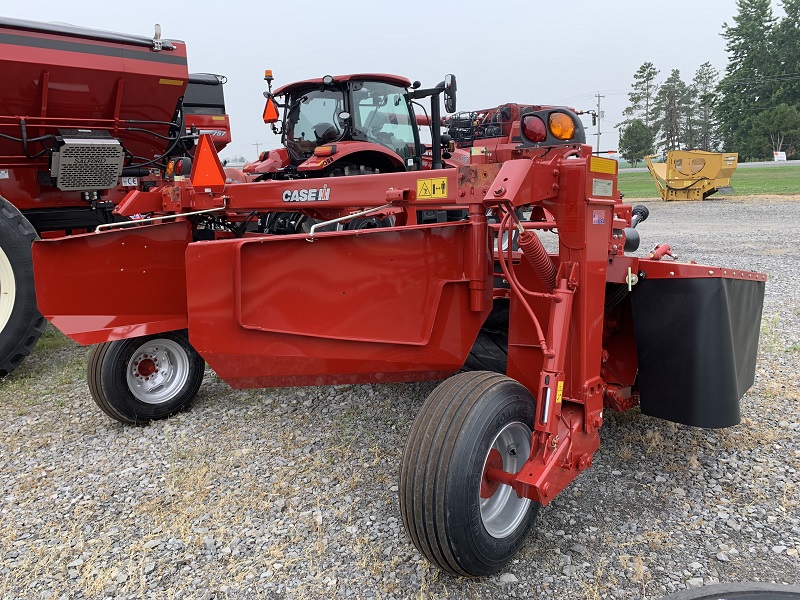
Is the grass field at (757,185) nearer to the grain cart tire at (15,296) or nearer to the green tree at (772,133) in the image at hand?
the green tree at (772,133)

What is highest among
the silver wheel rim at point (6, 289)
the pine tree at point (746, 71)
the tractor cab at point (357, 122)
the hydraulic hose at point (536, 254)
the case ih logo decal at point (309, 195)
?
the pine tree at point (746, 71)

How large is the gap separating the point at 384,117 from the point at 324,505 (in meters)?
4.68

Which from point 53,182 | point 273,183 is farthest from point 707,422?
point 53,182

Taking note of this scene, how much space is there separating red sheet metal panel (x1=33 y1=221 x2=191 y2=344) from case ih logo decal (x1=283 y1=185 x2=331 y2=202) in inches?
30.7

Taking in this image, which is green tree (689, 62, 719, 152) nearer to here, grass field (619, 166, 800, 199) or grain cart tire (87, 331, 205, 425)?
grass field (619, 166, 800, 199)

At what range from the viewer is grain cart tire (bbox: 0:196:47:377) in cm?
439

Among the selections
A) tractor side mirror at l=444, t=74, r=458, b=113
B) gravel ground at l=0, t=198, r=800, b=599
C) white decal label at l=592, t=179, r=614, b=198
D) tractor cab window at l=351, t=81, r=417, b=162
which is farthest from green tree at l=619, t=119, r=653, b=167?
white decal label at l=592, t=179, r=614, b=198

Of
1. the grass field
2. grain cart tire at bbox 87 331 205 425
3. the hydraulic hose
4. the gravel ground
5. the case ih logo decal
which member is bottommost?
the grass field

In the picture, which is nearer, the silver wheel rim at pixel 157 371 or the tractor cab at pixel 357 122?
the silver wheel rim at pixel 157 371

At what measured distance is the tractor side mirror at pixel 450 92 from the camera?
5191 mm

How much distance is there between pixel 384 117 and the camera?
654cm

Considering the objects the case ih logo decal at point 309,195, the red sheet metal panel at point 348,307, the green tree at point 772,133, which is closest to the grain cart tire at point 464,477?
the red sheet metal panel at point 348,307

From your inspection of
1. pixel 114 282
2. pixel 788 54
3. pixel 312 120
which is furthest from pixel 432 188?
pixel 788 54

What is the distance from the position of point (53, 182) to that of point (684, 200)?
1909 centimetres
